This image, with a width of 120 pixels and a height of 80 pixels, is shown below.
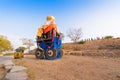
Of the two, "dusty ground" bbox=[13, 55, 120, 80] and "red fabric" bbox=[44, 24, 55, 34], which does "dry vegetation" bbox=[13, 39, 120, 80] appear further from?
"red fabric" bbox=[44, 24, 55, 34]

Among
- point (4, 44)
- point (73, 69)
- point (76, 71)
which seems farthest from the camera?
point (4, 44)

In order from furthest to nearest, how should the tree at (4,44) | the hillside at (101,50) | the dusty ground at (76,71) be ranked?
1. the tree at (4,44)
2. the hillside at (101,50)
3. the dusty ground at (76,71)

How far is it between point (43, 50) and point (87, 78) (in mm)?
6313

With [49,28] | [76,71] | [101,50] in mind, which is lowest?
[76,71]

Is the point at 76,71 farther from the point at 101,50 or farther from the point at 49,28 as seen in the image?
the point at 101,50

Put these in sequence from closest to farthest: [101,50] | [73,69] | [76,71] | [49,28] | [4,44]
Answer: [76,71]
[73,69]
[49,28]
[101,50]
[4,44]

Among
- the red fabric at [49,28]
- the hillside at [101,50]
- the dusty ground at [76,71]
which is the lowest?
the dusty ground at [76,71]

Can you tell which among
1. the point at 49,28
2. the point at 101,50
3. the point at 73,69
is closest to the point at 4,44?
the point at 101,50

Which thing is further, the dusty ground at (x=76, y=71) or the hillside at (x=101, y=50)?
the hillside at (x=101, y=50)

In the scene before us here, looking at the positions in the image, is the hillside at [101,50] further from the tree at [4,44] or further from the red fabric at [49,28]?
the tree at [4,44]

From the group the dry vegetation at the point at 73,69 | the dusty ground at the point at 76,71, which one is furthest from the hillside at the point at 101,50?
the dusty ground at the point at 76,71

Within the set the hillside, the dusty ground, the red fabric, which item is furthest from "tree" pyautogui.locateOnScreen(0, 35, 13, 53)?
the dusty ground

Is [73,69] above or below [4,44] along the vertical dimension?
below

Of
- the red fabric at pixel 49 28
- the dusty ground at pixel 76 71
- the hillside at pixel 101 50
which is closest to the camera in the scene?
the dusty ground at pixel 76 71
